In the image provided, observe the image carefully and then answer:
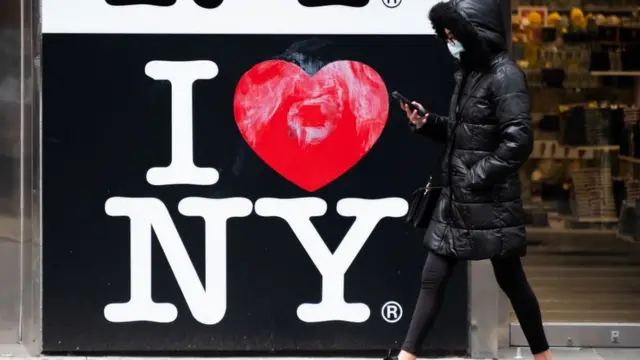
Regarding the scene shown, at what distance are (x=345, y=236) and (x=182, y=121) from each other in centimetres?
104

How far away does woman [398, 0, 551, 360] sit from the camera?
5109 millimetres

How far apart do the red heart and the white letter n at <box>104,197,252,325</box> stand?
1.14 feet

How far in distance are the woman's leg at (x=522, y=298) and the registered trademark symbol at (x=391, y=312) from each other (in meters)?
0.94

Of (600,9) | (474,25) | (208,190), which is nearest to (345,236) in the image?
(208,190)

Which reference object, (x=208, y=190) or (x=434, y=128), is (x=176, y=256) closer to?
(x=208, y=190)

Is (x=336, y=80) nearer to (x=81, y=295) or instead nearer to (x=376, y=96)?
(x=376, y=96)

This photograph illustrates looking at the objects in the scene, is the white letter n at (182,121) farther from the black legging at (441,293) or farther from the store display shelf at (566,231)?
the store display shelf at (566,231)

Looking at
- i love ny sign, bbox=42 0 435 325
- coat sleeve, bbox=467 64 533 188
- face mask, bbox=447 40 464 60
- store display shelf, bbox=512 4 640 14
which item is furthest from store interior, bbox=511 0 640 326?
coat sleeve, bbox=467 64 533 188

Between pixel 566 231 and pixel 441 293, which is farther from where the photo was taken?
pixel 566 231

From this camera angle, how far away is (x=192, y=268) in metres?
6.22

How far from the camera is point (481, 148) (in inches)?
205

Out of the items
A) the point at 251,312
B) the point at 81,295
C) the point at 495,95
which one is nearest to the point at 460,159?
the point at 495,95

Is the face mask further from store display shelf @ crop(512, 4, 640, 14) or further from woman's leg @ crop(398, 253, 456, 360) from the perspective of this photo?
store display shelf @ crop(512, 4, 640, 14)

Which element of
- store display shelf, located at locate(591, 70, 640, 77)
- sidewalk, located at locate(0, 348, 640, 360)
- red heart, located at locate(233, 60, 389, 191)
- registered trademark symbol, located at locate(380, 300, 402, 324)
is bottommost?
sidewalk, located at locate(0, 348, 640, 360)
